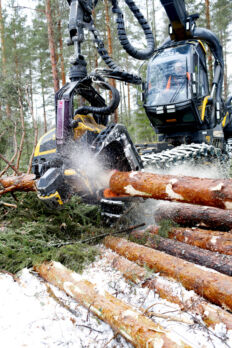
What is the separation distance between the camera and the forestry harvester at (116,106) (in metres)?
3.63

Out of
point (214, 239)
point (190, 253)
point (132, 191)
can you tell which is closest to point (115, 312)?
point (190, 253)

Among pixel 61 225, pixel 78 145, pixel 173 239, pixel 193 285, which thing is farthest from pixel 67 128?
pixel 193 285

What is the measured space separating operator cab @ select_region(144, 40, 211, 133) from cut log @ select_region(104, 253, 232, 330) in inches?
177

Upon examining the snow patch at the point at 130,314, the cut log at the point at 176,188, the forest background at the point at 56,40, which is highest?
the forest background at the point at 56,40

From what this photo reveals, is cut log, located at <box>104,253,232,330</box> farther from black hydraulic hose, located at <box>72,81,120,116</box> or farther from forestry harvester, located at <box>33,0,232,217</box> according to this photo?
black hydraulic hose, located at <box>72,81,120,116</box>

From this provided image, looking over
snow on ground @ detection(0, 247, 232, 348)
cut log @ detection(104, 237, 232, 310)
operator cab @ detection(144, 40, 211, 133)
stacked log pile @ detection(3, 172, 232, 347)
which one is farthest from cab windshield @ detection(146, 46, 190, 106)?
snow on ground @ detection(0, 247, 232, 348)

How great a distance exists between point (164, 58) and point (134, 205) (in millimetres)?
4409

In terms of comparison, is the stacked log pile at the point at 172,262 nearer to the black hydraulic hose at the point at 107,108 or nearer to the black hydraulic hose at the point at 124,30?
the black hydraulic hose at the point at 107,108

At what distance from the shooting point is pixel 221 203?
2668 mm

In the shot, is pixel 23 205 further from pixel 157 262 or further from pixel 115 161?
pixel 157 262

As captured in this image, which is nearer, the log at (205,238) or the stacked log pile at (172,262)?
the stacked log pile at (172,262)

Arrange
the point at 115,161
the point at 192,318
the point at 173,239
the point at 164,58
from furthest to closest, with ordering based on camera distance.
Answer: the point at 164,58 → the point at 115,161 → the point at 173,239 → the point at 192,318

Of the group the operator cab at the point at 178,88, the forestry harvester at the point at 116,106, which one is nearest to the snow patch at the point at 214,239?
the forestry harvester at the point at 116,106

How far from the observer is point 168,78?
6910mm
